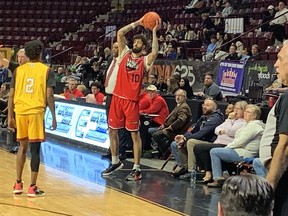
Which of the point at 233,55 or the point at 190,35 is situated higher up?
the point at 190,35

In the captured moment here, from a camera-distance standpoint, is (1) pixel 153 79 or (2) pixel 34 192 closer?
(2) pixel 34 192

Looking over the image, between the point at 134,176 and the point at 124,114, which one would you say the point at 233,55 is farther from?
the point at 134,176

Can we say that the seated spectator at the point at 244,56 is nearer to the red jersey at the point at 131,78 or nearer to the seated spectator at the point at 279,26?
the seated spectator at the point at 279,26

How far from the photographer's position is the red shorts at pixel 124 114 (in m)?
8.13

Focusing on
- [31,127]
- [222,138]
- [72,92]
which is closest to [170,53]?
[72,92]

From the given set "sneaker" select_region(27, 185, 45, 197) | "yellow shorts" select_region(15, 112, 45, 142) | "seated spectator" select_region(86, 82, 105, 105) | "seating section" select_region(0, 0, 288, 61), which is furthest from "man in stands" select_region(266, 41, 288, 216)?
"seating section" select_region(0, 0, 288, 61)

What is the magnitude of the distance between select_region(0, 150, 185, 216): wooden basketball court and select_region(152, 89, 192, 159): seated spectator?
1.84 metres

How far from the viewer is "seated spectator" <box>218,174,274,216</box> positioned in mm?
2191

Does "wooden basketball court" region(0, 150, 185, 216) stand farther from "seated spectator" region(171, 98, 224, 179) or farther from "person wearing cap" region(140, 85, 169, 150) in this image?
"person wearing cap" region(140, 85, 169, 150)

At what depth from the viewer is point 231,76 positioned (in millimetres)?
12086

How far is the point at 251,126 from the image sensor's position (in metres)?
7.43

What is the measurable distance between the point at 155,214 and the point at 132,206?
428mm

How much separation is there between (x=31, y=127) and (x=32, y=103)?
10.0 inches

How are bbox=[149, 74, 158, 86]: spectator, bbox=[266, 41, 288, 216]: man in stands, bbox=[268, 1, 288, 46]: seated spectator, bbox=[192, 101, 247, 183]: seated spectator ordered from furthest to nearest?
bbox=[268, 1, 288, 46]: seated spectator, bbox=[149, 74, 158, 86]: spectator, bbox=[192, 101, 247, 183]: seated spectator, bbox=[266, 41, 288, 216]: man in stands
